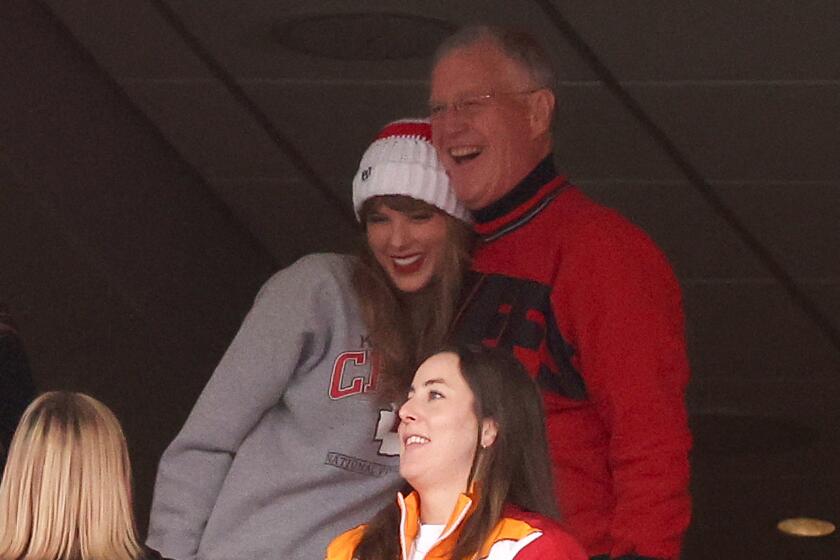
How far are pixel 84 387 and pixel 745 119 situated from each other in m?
2.29

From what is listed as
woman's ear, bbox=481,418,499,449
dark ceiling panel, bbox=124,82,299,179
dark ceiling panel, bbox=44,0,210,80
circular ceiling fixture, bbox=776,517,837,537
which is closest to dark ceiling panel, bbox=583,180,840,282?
dark ceiling panel, bbox=124,82,299,179

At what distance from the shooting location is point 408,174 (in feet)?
A: 12.1

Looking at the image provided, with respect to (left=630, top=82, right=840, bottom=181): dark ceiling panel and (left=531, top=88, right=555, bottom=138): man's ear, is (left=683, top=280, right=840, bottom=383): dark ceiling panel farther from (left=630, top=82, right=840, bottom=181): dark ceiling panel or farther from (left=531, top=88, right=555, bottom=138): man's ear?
(left=531, top=88, right=555, bottom=138): man's ear

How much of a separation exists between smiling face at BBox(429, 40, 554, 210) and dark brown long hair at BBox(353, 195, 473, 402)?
9 centimetres

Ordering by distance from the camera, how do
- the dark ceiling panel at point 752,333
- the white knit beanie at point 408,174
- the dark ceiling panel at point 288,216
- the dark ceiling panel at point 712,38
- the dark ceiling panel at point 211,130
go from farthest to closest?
the dark ceiling panel at point 752,333
the dark ceiling panel at point 288,216
the dark ceiling panel at point 211,130
the dark ceiling panel at point 712,38
the white knit beanie at point 408,174

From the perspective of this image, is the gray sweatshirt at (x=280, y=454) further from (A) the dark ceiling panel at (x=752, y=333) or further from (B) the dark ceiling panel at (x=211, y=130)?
(A) the dark ceiling panel at (x=752, y=333)

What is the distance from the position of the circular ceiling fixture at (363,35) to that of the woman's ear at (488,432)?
246cm

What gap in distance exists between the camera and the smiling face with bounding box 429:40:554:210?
369 centimetres

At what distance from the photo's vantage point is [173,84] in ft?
19.3

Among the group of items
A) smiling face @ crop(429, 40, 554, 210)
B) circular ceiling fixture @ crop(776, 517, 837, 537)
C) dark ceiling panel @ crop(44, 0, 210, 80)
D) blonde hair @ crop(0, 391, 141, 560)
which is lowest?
blonde hair @ crop(0, 391, 141, 560)

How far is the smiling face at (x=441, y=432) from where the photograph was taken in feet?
9.70

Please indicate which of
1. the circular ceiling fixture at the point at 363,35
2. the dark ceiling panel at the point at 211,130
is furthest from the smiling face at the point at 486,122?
the dark ceiling panel at the point at 211,130

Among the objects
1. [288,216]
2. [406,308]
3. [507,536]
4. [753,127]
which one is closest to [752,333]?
[288,216]

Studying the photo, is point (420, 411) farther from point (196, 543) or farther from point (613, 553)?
point (196, 543)
